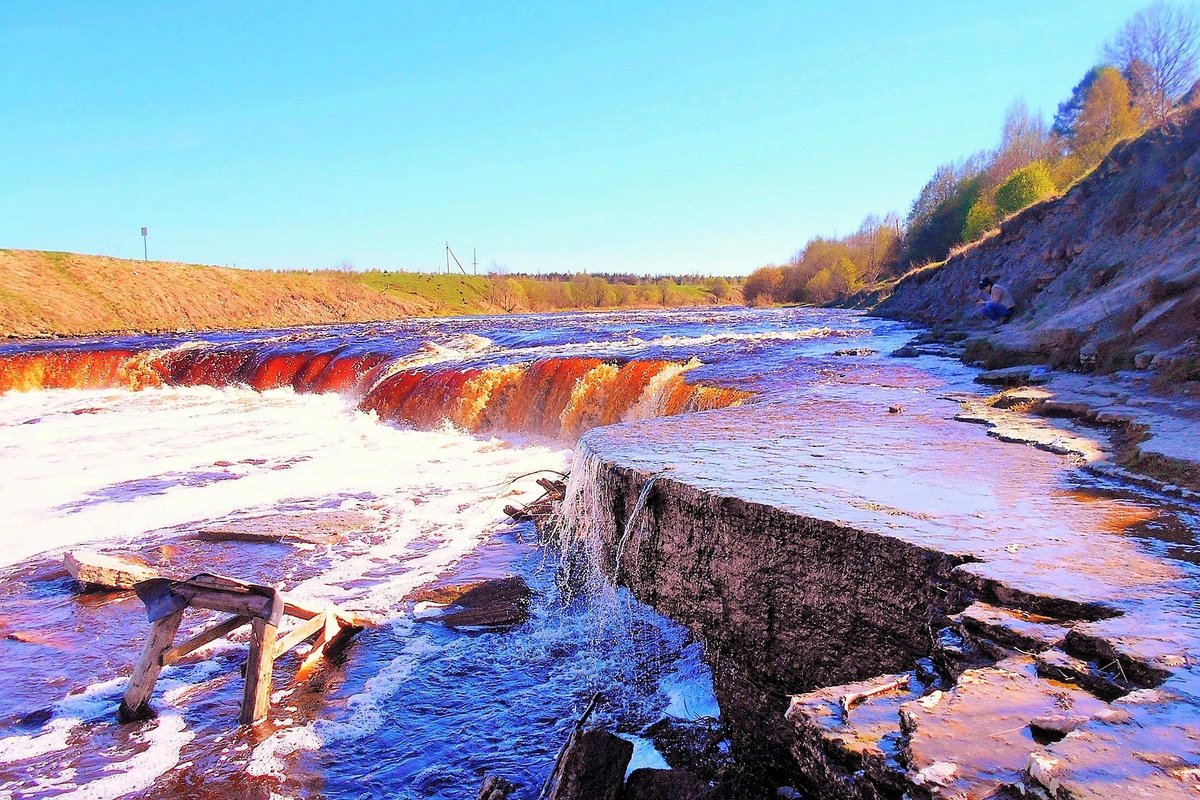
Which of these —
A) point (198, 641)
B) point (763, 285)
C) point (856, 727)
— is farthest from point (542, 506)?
point (763, 285)

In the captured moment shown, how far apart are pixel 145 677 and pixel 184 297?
50542 mm

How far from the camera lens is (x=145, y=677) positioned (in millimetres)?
4797

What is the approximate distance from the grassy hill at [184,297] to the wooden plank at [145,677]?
38461 mm

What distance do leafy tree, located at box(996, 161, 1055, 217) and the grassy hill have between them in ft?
146

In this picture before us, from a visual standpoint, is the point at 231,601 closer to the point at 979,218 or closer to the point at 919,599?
the point at 919,599

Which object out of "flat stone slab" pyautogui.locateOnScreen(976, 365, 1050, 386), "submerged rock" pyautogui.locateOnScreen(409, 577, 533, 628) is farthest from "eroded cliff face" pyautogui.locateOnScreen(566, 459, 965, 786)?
"flat stone slab" pyautogui.locateOnScreen(976, 365, 1050, 386)

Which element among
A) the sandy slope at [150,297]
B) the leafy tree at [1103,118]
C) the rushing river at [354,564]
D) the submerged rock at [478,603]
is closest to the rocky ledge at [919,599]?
the rushing river at [354,564]

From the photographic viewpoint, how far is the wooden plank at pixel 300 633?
482cm

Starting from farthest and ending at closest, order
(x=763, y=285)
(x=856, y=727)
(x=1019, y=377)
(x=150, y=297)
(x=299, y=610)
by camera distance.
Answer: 1. (x=763, y=285)
2. (x=150, y=297)
3. (x=1019, y=377)
4. (x=299, y=610)
5. (x=856, y=727)

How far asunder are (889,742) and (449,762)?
10.2 feet

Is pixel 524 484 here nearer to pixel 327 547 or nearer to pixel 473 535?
pixel 473 535

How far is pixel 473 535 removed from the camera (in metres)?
8.74

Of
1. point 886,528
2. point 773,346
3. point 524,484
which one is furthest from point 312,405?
point 886,528

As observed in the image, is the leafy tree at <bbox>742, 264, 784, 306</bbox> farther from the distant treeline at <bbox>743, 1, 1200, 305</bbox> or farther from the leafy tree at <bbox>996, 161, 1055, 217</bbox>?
the leafy tree at <bbox>996, 161, 1055, 217</bbox>
